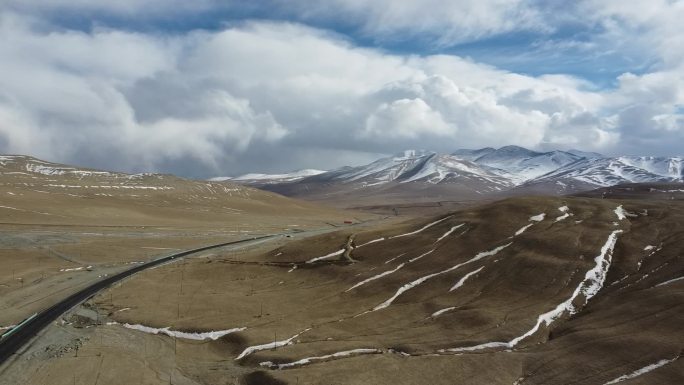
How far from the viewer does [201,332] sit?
59.3m

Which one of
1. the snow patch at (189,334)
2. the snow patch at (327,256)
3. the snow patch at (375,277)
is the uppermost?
the snow patch at (327,256)

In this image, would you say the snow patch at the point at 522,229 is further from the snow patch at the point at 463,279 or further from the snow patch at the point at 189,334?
the snow patch at the point at 189,334

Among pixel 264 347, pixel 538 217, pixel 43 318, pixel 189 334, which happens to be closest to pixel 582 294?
pixel 538 217

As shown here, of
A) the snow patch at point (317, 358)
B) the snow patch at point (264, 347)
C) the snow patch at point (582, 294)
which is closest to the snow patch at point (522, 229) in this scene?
the snow patch at point (582, 294)

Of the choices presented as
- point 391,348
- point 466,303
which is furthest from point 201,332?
point 466,303

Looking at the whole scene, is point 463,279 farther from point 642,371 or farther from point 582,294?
point 642,371

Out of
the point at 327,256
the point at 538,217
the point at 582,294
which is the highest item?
the point at 538,217

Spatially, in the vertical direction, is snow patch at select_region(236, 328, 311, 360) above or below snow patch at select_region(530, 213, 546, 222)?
below

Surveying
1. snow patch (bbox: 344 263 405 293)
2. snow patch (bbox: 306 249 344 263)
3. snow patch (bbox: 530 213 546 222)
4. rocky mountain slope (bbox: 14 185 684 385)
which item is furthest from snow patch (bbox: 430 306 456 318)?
snow patch (bbox: 530 213 546 222)

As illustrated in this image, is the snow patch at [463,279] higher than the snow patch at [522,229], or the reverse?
the snow patch at [522,229]

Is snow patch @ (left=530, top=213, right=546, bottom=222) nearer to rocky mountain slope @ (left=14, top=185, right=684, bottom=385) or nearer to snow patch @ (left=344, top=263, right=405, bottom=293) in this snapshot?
rocky mountain slope @ (left=14, top=185, right=684, bottom=385)

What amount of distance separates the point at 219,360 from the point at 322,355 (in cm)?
1102

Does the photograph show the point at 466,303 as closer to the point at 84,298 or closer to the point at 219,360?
the point at 219,360

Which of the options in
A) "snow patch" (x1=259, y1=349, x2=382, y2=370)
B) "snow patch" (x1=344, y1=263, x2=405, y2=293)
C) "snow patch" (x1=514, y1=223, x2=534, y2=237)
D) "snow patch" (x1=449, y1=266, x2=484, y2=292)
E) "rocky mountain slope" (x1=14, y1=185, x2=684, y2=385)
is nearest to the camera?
"rocky mountain slope" (x1=14, y1=185, x2=684, y2=385)
